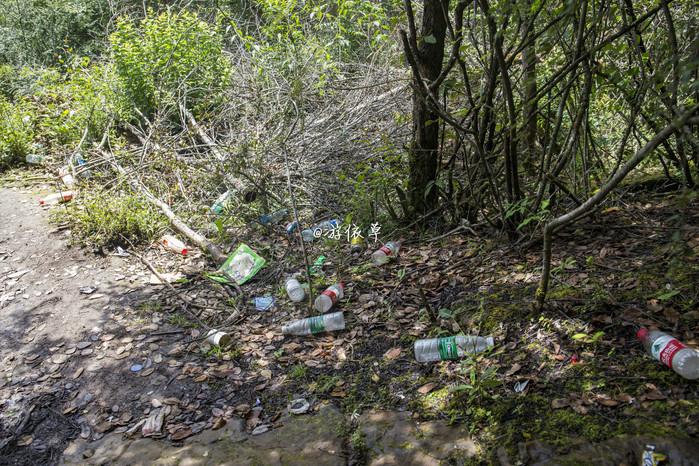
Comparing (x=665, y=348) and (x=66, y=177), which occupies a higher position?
(x=66, y=177)

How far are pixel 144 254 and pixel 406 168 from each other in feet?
7.95

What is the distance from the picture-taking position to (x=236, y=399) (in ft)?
9.71

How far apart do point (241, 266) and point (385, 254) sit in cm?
119

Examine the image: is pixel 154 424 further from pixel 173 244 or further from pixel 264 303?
pixel 173 244

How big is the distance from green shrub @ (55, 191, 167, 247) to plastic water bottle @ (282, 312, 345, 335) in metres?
2.21

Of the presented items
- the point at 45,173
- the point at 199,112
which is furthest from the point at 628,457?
the point at 45,173

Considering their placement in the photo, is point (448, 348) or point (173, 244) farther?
point (173, 244)

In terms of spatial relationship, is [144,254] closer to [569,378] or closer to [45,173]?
[45,173]

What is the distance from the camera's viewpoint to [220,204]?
207 inches

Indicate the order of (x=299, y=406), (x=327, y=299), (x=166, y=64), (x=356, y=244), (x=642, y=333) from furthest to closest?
(x=166, y=64)
(x=356, y=244)
(x=327, y=299)
(x=299, y=406)
(x=642, y=333)

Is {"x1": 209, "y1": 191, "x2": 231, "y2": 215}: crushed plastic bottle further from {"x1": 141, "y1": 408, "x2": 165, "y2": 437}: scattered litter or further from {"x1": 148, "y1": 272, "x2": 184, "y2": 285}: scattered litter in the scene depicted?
{"x1": 141, "y1": 408, "x2": 165, "y2": 437}: scattered litter

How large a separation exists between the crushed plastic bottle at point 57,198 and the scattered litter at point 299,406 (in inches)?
162

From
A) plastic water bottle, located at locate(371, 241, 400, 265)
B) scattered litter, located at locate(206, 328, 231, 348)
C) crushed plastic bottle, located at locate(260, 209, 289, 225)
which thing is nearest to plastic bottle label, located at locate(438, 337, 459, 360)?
plastic water bottle, located at locate(371, 241, 400, 265)

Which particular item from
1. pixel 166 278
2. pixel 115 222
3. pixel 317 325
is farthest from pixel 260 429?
pixel 115 222
